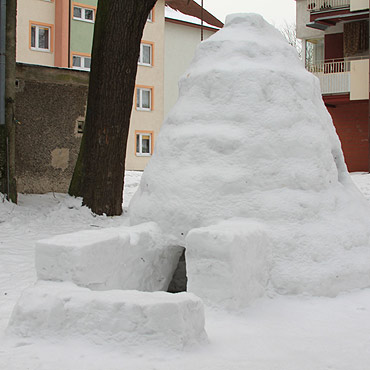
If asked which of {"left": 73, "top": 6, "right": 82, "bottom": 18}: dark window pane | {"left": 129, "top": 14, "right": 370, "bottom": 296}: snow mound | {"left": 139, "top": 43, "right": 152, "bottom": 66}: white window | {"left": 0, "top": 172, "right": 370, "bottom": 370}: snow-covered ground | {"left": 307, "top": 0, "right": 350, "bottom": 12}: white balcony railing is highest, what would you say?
{"left": 73, "top": 6, "right": 82, "bottom": 18}: dark window pane

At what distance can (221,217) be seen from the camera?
4.74 meters

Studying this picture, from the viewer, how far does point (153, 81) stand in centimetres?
2591

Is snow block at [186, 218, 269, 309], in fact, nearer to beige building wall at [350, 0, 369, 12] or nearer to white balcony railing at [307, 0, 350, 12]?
beige building wall at [350, 0, 369, 12]

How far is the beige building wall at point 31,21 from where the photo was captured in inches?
895

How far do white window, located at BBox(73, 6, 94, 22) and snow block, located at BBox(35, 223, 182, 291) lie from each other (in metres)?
20.6

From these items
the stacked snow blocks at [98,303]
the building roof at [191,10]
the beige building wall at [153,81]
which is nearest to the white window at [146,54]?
the beige building wall at [153,81]

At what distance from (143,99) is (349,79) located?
9663 millimetres

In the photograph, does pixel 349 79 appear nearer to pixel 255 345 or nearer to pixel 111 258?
pixel 111 258

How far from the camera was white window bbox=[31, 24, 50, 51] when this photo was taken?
23422 millimetres

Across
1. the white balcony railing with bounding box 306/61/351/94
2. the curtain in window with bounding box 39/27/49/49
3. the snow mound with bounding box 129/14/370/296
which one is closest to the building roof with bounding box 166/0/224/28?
the curtain in window with bounding box 39/27/49/49

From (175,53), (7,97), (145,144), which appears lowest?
(7,97)

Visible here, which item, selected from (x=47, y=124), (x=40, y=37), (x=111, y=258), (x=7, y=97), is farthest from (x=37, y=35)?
(x=111, y=258)

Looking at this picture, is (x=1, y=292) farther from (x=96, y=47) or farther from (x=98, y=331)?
(x=96, y=47)

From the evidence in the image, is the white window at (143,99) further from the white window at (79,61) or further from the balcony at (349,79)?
the balcony at (349,79)
